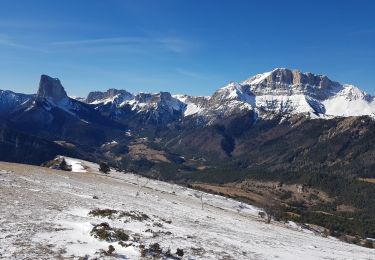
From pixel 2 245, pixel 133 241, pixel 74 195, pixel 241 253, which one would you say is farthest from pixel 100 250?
pixel 74 195

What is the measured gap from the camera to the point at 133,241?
1275 inches

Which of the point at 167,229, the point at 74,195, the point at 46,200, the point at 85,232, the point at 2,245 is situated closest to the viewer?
the point at 2,245

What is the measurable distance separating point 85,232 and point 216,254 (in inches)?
395

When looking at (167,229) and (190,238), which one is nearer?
(190,238)

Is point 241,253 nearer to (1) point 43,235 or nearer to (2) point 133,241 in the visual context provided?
(2) point 133,241

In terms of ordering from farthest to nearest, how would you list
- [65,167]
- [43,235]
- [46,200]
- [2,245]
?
[65,167]
[46,200]
[43,235]
[2,245]

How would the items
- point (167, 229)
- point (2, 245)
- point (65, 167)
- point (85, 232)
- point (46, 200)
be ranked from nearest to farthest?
1. point (2, 245)
2. point (85, 232)
3. point (167, 229)
4. point (46, 200)
5. point (65, 167)

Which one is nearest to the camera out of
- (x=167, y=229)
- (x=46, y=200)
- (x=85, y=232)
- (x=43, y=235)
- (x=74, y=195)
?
(x=43, y=235)

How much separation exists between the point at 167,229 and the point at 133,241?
8.45 meters

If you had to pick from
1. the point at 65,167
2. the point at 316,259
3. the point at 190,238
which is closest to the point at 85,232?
the point at 190,238

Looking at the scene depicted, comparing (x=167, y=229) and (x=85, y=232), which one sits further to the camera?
(x=167, y=229)

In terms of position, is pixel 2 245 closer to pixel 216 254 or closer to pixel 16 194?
pixel 216 254

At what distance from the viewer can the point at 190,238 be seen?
3750 centimetres

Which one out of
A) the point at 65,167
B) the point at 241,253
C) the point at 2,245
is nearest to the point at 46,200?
the point at 2,245
